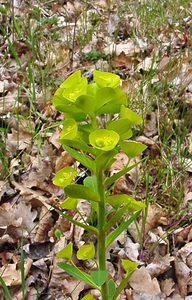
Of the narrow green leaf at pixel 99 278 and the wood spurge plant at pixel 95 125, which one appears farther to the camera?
the narrow green leaf at pixel 99 278

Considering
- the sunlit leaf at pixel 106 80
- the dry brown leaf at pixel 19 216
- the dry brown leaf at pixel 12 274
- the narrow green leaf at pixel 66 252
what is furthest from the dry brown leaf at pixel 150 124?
the sunlit leaf at pixel 106 80

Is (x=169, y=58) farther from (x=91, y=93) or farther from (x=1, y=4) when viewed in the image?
(x=91, y=93)

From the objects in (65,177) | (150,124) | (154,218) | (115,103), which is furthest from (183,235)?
(115,103)

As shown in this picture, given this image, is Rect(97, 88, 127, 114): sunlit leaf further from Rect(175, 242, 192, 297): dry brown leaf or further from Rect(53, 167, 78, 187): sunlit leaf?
Rect(175, 242, 192, 297): dry brown leaf

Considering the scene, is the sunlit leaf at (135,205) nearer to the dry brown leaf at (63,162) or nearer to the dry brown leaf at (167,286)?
the dry brown leaf at (167,286)

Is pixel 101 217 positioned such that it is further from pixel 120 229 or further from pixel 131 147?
pixel 131 147
